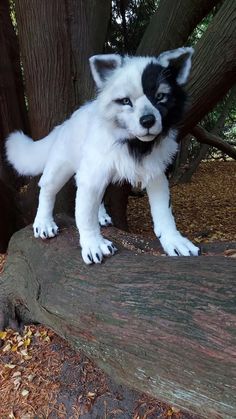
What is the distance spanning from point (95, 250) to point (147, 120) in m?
0.74

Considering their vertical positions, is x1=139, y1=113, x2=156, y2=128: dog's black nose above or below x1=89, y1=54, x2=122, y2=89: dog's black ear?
below

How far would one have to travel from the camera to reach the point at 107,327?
1.94 meters

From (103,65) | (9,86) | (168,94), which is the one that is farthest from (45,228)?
(9,86)

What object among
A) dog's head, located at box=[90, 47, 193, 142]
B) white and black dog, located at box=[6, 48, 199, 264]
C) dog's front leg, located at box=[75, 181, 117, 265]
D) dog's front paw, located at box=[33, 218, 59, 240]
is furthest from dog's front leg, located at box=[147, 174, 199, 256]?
dog's front paw, located at box=[33, 218, 59, 240]

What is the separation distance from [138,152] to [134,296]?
68 cm

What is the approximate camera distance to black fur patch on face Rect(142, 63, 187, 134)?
1886mm

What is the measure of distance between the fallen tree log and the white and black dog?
213 mm

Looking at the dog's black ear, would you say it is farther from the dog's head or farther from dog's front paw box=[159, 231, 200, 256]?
dog's front paw box=[159, 231, 200, 256]

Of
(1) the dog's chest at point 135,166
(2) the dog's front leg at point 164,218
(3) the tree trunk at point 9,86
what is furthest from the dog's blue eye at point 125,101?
(3) the tree trunk at point 9,86

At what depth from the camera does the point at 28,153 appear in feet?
9.97

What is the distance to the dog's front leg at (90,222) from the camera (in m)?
2.19

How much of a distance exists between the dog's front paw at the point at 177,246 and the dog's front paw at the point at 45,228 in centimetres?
73

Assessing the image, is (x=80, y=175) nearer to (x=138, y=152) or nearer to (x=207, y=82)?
(x=138, y=152)

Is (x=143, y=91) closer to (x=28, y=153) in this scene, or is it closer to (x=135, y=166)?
(x=135, y=166)
